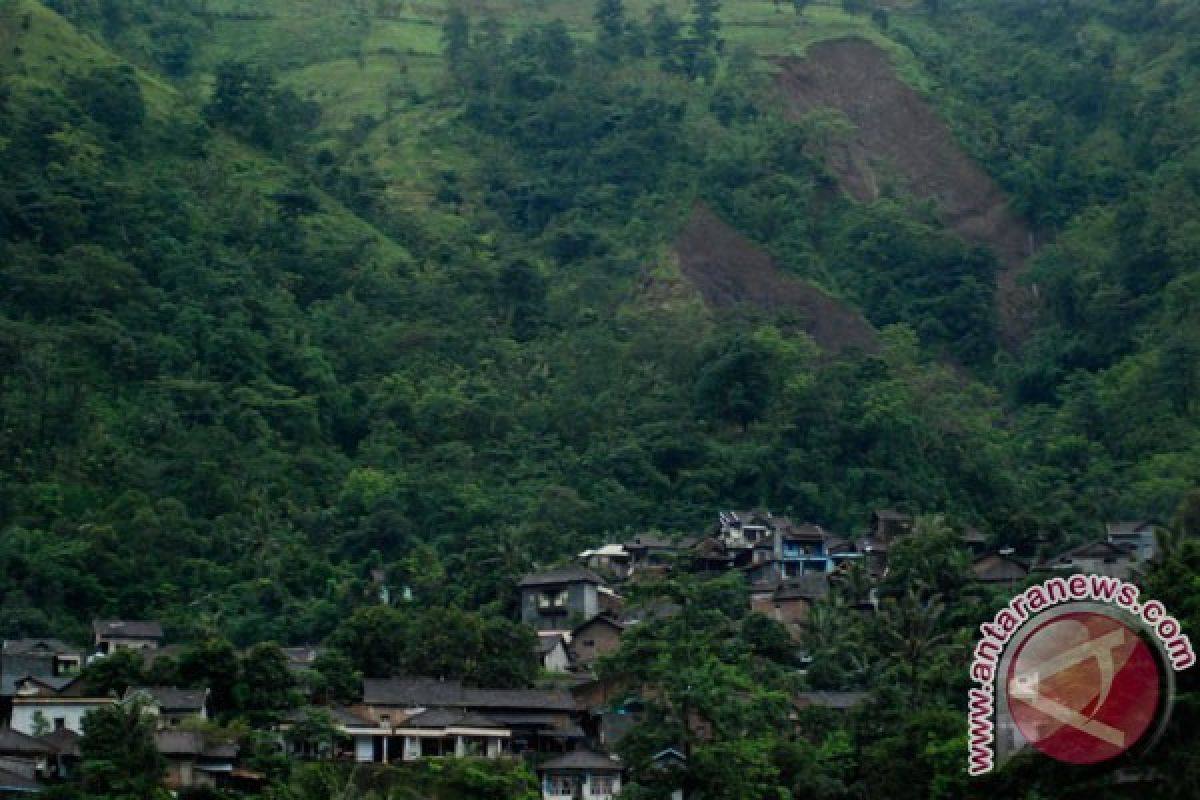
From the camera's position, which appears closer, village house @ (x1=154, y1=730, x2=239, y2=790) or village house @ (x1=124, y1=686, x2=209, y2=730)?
village house @ (x1=154, y1=730, x2=239, y2=790)

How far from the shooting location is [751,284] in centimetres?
9875

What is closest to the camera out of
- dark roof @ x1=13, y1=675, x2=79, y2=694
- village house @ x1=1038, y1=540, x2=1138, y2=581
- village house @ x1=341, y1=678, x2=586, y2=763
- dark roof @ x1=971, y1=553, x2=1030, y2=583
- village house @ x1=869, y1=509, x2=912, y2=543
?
village house @ x1=341, y1=678, x2=586, y2=763

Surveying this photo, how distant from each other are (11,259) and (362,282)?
1469cm

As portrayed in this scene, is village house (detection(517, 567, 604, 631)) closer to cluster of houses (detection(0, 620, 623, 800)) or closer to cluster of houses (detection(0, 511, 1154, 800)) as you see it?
cluster of houses (detection(0, 511, 1154, 800))

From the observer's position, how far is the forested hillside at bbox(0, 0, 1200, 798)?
244 ft

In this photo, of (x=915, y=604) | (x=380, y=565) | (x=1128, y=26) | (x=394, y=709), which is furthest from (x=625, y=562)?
(x=1128, y=26)

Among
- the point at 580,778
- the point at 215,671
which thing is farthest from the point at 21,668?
the point at 580,778

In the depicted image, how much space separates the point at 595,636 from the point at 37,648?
15233mm

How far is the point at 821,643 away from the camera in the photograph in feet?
215

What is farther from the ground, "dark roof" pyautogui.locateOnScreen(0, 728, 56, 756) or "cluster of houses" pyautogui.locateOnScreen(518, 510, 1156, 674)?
"cluster of houses" pyautogui.locateOnScreen(518, 510, 1156, 674)

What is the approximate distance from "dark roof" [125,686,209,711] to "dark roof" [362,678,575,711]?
4.29 meters

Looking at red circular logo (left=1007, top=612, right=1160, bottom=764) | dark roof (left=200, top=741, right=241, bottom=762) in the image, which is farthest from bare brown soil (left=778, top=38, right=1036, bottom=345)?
red circular logo (left=1007, top=612, right=1160, bottom=764)

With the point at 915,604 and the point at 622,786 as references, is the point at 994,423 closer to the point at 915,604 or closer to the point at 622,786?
the point at 915,604

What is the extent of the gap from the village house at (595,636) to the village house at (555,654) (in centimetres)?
54
